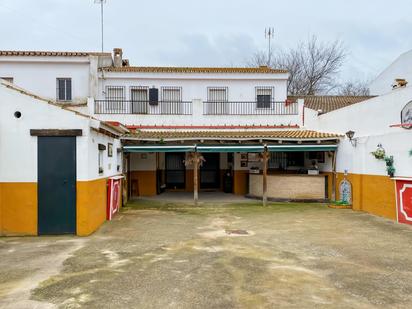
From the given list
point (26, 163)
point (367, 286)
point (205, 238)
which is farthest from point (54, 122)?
point (367, 286)

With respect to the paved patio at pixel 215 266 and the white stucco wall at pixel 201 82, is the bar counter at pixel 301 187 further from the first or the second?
the white stucco wall at pixel 201 82

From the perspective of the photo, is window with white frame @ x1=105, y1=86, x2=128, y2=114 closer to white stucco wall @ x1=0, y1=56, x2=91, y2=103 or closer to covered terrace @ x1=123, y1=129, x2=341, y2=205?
white stucco wall @ x1=0, y1=56, x2=91, y2=103

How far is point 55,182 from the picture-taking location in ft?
28.3

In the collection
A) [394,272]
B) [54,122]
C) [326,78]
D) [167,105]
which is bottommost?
[394,272]

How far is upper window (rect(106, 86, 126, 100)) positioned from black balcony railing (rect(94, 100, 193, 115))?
38cm

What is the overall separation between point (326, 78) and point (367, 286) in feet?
106

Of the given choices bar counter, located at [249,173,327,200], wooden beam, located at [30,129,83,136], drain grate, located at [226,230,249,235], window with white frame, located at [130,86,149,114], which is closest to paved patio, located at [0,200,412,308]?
drain grate, located at [226,230,249,235]

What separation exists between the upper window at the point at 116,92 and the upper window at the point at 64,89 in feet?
6.59

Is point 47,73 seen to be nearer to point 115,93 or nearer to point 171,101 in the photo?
point 115,93

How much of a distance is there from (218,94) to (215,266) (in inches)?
570

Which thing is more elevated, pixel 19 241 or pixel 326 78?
pixel 326 78

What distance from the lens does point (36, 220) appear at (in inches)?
338

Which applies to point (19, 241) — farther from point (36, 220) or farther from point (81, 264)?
point (81, 264)

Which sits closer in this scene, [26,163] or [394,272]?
[394,272]
